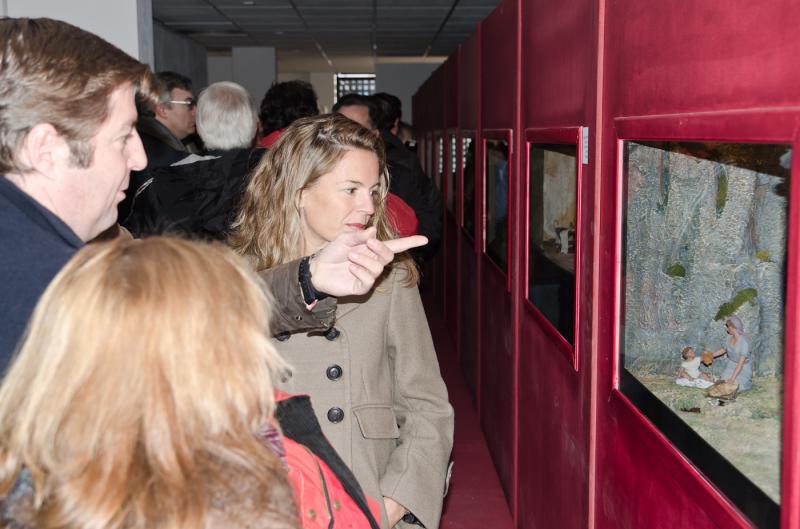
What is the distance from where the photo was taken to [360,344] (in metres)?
2.07

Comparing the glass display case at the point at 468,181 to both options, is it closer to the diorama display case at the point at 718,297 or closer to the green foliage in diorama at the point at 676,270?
the diorama display case at the point at 718,297

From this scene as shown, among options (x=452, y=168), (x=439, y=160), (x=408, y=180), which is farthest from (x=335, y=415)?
(x=439, y=160)

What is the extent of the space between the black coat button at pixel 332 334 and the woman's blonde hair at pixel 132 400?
97 centimetres

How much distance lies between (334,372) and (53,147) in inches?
33.0

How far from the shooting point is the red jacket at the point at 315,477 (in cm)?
122

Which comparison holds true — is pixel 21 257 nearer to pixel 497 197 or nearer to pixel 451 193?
pixel 497 197

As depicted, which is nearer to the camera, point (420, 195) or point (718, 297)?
point (718, 297)

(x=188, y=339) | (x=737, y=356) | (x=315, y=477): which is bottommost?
(x=315, y=477)

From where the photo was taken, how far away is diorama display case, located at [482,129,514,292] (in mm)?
3932

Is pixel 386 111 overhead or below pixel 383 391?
overhead

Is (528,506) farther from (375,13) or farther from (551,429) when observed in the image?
(375,13)

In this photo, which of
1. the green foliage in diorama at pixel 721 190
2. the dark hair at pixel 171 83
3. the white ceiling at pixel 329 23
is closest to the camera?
the green foliage in diorama at pixel 721 190

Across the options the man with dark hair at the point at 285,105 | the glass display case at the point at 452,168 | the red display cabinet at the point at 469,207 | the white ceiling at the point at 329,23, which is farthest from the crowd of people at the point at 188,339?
the white ceiling at the point at 329,23

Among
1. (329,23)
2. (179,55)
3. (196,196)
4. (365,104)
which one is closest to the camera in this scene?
(196,196)
